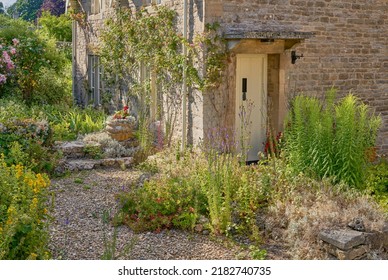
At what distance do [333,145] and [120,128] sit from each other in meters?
5.58

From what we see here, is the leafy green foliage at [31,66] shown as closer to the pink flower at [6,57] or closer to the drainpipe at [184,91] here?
the pink flower at [6,57]

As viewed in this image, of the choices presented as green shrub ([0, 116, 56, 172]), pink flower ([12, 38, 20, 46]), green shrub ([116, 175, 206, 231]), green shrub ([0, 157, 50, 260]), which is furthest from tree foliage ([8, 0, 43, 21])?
green shrub ([0, 157, 50, 260])

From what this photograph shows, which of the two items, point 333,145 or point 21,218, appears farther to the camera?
point 333,145

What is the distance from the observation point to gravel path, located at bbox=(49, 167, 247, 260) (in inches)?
263

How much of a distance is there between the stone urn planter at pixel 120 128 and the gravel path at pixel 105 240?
11.7 feet

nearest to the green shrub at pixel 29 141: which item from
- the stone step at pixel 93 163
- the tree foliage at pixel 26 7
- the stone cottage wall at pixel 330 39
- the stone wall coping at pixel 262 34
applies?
the stone step at pixel 93 163

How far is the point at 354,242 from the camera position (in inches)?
267

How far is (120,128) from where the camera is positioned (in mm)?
12602

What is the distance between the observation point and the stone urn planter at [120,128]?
41.4ft

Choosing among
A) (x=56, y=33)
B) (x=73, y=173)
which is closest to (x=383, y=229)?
(x=73, y=173)

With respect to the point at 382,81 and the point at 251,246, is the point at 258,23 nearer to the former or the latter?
the point at 382,81

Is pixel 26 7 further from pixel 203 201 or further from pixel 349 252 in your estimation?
pixel 349 252

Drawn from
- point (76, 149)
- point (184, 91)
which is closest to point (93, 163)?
point (76, 149)

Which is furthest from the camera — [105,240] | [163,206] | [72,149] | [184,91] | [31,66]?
[31,66]
